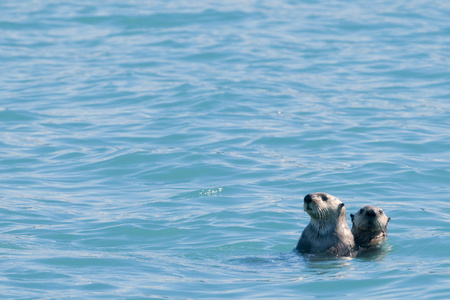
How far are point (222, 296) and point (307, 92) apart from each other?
971 centimetres

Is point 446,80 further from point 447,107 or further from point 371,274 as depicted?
point 371,274

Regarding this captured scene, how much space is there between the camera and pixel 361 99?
15.8 metres

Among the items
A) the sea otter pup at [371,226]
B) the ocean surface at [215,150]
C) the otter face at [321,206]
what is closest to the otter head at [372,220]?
the sea otter pup at [371,226]

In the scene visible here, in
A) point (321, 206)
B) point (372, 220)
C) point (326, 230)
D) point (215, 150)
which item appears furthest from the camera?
point (215, 150)

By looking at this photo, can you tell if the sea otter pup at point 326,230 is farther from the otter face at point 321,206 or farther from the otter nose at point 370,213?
the otter nose at point 370,213

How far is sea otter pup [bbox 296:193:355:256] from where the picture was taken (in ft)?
28.1

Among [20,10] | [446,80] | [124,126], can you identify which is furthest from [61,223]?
[20,10]

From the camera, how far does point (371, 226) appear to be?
899cm

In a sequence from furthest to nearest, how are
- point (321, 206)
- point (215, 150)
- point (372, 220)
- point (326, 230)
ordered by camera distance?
point (215, 150)
point (372, 220)
point (326, 230)
point (321, 206)

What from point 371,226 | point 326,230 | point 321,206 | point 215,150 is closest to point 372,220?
point 371,226

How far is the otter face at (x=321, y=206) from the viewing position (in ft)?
27.9

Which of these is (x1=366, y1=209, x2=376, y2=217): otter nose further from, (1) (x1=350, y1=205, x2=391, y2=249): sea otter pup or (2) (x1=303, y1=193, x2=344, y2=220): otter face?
(2) (x1=303, y1=193, x2=344, y2=220): otter face

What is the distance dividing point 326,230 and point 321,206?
0.30 metres

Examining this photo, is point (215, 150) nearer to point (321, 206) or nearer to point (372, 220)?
point (372, 220)
